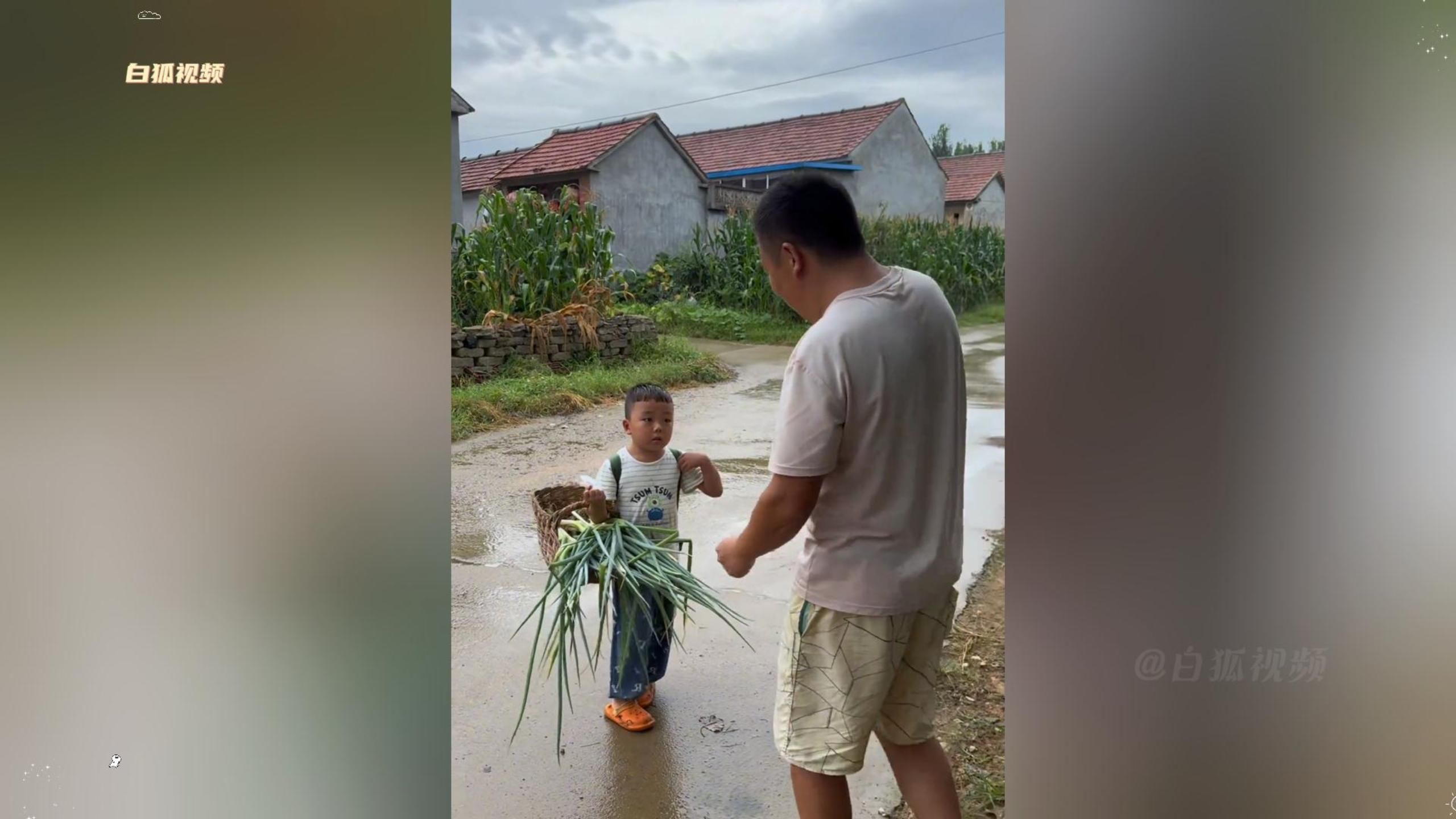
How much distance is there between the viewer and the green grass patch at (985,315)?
1.74m

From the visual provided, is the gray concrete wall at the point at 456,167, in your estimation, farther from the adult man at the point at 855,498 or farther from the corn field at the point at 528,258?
the adult man at the point at 855,498

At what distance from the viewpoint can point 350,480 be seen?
61.3 inches

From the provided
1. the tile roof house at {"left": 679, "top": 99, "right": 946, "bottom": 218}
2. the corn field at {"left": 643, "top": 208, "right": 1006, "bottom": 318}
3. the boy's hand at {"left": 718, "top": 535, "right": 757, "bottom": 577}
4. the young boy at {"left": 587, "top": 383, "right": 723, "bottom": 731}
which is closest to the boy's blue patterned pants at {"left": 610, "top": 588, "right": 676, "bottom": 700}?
the young boy at {"left": 587, "top": 383, "right": 723, "bottom": 731}

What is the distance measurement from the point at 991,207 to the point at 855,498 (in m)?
0.80

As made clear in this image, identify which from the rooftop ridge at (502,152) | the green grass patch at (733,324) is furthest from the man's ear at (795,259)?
the rooftop ridge at (502,152)

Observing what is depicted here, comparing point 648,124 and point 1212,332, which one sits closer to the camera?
point 1212,332

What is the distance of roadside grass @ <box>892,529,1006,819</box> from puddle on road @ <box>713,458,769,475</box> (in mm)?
693

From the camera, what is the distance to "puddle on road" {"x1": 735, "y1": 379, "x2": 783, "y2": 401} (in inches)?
98.5

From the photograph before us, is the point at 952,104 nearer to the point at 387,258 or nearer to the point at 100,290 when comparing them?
the point at 387,258

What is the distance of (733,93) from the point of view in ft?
6.95

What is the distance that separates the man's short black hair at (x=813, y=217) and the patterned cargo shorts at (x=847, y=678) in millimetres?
563

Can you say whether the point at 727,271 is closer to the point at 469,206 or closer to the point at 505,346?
the point at 469,206

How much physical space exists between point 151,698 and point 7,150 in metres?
0.94

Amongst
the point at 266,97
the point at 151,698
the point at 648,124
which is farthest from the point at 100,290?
the point at 648,124
